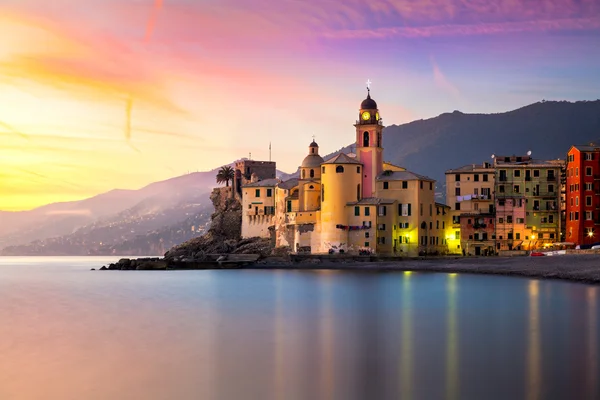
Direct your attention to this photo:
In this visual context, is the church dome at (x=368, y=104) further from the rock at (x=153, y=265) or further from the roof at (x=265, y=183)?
the rock at (x=153, y=265)

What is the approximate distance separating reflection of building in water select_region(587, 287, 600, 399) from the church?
6244cm

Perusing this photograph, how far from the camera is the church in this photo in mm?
118000

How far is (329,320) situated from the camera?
160ft

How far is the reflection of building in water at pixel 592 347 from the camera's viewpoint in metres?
25.2

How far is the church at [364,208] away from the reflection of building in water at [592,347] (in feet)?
205

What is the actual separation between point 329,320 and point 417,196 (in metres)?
72.9

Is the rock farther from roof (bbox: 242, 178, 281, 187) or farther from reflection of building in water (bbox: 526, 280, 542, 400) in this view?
reflection of building in water (bbox: 526, 280, 542, 400)

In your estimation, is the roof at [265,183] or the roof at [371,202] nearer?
the roof at [371,202]

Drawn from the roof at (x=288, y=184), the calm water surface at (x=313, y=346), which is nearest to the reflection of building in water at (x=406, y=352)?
the calm water surface at (x=313, y=346)

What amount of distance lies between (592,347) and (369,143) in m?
91.9

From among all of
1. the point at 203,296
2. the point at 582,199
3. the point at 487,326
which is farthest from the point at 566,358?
the point at 582,199

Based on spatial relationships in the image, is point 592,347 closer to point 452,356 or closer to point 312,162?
point 452,356

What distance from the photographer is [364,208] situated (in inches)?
4621

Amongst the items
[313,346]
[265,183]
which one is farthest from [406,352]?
[265,183]
